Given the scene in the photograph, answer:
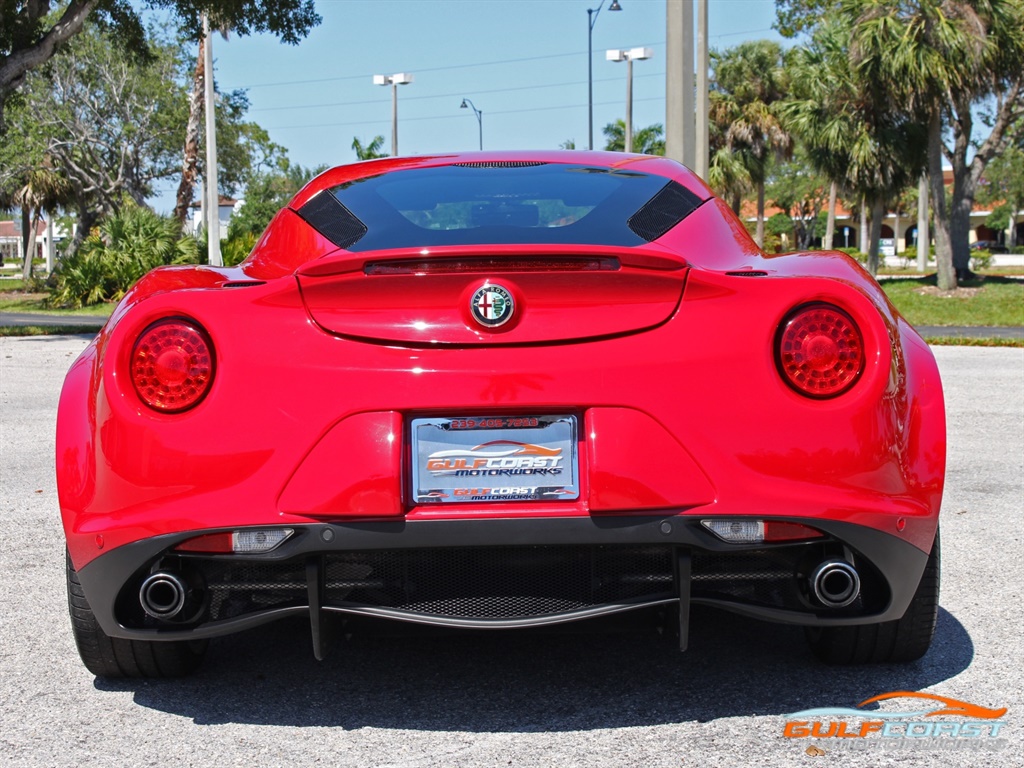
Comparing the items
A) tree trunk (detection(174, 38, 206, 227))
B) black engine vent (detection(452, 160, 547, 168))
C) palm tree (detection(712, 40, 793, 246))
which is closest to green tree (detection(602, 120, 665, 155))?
palm tree (detection(712, 40, 793, 246))

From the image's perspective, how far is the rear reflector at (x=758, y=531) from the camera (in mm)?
2586

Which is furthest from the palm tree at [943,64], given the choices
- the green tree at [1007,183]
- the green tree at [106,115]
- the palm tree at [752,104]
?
the green tree at [1007,183]

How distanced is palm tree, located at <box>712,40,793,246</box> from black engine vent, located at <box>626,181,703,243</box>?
41.4 m

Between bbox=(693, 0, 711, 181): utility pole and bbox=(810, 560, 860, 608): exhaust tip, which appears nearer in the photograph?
bbox=(810, 560, 860, 608): exhaust tip

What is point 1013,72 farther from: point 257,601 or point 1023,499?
point 257,601

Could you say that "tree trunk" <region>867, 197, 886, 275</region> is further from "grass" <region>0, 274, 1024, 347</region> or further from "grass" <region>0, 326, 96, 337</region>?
"grass" <region>0, 326, 96, 337</region>

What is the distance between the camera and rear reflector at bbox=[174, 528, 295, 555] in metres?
2.60

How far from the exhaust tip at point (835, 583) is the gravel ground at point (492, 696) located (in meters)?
0.33

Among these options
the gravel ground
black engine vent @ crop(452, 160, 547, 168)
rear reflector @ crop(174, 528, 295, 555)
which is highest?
black engine vent @ crop(452, 160, 547, 168)

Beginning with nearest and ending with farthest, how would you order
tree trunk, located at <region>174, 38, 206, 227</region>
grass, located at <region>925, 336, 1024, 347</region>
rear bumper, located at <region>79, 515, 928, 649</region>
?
1. rear bumper, located at <region>79, 515, 928, 649</region>
2. grass, located at <region>925, 336, 1024, 347</region>
3. tree trunk, located at <region>174, 38, 206, 227</region>

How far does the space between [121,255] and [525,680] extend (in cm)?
2480

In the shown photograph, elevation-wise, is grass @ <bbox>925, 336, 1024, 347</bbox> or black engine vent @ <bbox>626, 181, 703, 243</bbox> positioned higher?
black engine vent @ <bbox>626, 181, 703, 243</bbox>

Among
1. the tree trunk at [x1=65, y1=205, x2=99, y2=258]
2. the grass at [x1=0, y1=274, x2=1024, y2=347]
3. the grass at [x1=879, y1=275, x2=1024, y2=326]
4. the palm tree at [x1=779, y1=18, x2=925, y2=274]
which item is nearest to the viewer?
the grass at [x1=0, y1=274, x2=1024, y2=347]

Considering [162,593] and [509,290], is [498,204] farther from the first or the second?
[162,593]
